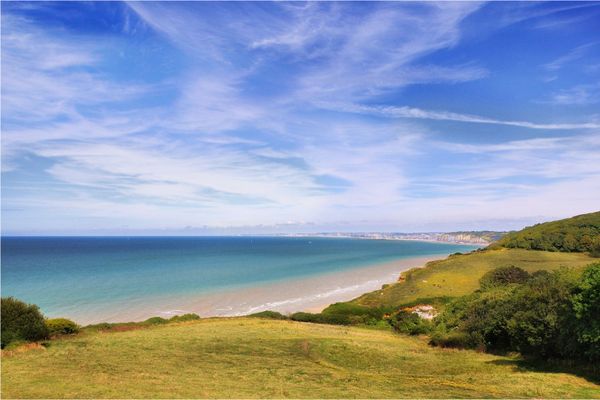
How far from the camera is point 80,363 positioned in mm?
22594

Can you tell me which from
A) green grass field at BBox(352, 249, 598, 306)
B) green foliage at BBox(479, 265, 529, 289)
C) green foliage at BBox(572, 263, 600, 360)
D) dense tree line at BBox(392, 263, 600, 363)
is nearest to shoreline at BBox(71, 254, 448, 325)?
green grass field at BBox(352, 249, 598, 306)

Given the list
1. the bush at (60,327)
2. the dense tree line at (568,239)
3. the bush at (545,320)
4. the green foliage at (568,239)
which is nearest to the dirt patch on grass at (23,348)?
the bush at (60,327)

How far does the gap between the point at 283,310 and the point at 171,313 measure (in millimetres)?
16867

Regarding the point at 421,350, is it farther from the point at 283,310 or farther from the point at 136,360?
the point at 283,310

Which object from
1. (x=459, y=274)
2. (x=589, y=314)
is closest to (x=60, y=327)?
(x=589, y=314)

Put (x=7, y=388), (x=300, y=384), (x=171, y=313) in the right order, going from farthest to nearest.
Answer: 1. (x=171, y=313)
2. (x=300, y=384)
3. (x=7, y=388)

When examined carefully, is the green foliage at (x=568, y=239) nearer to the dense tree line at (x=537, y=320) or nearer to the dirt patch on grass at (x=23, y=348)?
the dense tree line at (x=537, y=320)

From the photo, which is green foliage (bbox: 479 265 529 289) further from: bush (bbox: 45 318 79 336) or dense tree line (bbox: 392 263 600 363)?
bush (bbox: 45 318 79 336)

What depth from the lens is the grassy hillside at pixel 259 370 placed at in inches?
695

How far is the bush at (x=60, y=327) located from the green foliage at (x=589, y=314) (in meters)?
37.6

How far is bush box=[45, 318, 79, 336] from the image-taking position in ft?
104

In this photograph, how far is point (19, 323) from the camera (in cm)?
2836

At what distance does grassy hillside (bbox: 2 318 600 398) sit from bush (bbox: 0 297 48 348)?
1.61m

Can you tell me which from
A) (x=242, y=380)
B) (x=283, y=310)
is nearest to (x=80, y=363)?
(x=242, y=380)
